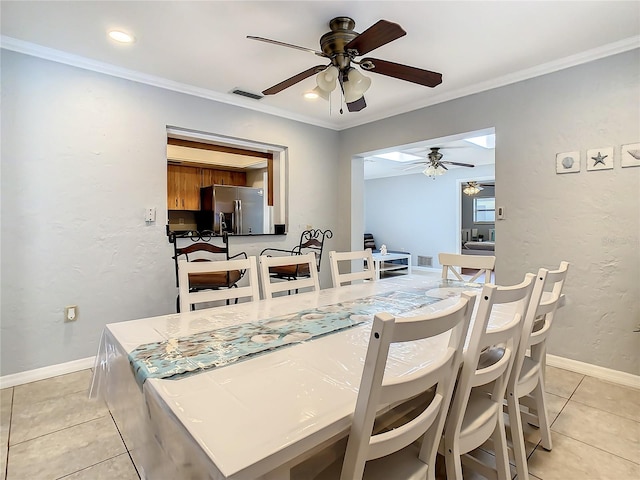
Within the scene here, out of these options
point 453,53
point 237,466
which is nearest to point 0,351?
point 237,466

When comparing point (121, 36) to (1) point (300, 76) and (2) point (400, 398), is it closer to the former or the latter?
(1) point (300, 76)

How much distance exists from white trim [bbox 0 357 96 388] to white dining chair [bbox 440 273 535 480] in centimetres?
261

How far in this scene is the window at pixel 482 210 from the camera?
1008 cm

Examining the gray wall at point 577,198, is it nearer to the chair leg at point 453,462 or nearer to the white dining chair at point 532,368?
the white dining chair at point 532,368

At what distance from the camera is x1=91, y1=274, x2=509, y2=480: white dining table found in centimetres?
70

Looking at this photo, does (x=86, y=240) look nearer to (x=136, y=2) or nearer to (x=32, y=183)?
(x=32, y=183)

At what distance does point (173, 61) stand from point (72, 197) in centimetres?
134

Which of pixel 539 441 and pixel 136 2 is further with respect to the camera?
pixel 136 2

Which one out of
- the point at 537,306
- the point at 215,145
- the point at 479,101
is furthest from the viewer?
the point at 215,145

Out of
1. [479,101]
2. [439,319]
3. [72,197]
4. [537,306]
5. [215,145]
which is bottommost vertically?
[537,306]

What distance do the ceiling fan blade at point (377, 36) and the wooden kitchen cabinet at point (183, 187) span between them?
424cm

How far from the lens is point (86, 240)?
275cm

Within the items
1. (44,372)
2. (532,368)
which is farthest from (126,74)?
(532,368)

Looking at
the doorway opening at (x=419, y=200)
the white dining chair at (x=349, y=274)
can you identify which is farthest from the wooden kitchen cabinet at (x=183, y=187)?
the white dining chair at (x=349, y=274)
